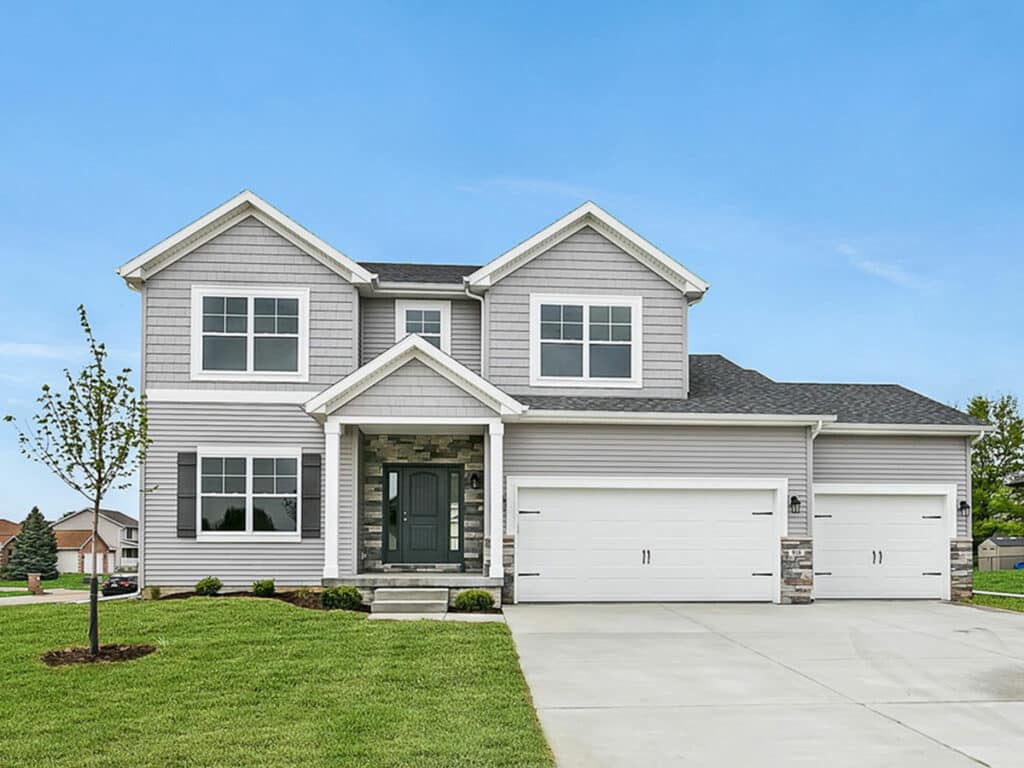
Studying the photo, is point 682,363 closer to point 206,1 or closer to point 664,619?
point 664,619

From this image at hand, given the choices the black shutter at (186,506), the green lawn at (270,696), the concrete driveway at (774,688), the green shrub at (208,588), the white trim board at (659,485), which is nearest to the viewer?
the green lawn at (270,696)

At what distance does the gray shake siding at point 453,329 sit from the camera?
18.2 m

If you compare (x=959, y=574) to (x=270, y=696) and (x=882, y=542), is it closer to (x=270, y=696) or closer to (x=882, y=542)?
(x=882, y=542)

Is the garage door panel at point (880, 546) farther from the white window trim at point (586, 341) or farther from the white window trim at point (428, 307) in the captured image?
the white window trim at point (428, 307)

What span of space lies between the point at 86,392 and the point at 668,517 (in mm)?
→ 10006

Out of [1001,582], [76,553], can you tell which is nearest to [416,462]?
[1001,582]

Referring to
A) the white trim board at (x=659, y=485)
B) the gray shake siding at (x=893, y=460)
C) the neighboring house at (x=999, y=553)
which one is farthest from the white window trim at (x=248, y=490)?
the neighboring house at (x=999, y=553)

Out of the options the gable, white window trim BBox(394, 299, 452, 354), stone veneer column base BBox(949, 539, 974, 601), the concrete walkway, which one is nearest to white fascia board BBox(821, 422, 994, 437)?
stone veneer column base BBox(949, 539, 974, 601)

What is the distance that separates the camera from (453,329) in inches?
726

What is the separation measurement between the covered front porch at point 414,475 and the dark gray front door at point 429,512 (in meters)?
0.02

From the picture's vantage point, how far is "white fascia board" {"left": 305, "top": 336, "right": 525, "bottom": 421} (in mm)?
15594

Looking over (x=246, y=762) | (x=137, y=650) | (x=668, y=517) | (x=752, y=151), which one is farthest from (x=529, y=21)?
(x=246, y=762)

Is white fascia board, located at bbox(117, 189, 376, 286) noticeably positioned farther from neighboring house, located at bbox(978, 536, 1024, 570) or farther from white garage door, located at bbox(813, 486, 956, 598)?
neighboring house, located at bbox(978, 536, 1024, 570)

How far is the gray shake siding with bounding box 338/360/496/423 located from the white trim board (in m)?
1.68
